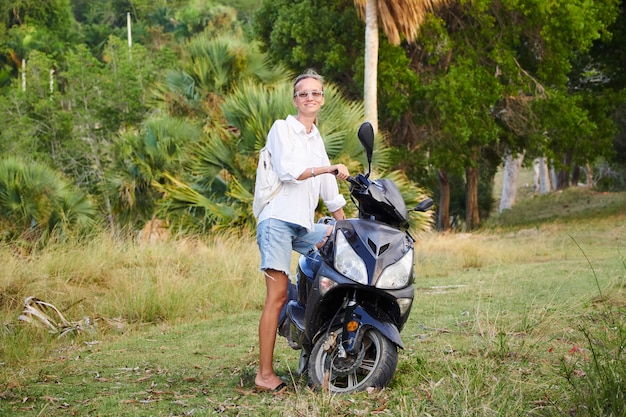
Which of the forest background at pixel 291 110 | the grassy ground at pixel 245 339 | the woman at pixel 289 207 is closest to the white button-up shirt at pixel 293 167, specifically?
the woman at pixel 289 207

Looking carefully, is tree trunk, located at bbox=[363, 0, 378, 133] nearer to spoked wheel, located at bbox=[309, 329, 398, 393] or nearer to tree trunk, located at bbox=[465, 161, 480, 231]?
tree trunk, located at bbox=[465, 161, 480, 231]

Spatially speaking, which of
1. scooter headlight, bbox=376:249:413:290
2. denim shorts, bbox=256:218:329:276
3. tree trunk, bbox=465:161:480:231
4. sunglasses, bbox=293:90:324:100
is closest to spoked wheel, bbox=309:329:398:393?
scooter headlight, bbox=376:249:413:290

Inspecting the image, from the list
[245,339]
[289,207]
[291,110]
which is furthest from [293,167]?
[291,110]

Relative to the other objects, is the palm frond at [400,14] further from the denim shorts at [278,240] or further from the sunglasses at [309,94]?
the denim shorts at [278,240]

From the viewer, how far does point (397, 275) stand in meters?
5.48

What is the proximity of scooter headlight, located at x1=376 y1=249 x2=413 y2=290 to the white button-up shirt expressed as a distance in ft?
2.15

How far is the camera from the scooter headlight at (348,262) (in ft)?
17.9

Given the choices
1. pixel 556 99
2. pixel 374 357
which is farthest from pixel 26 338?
pixel 556 99

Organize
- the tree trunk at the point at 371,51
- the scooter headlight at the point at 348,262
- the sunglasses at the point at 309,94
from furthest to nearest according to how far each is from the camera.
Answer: the tree trunk at the point at 371,51, the sunglasses at the point at 309,94, the scooter headlight at the point at 348,262

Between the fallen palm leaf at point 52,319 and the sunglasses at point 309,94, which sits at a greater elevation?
the sunglasses at point 309,94

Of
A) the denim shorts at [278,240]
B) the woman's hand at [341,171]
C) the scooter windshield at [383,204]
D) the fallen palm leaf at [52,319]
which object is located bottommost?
the fallen palm leaf at [52,319]

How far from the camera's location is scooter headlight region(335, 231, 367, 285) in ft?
17.9

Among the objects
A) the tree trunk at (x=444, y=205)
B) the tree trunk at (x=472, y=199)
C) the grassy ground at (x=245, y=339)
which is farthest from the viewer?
the tree trunk at (x=472, y=199)

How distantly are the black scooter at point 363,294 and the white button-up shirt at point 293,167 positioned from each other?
1.06 feet
